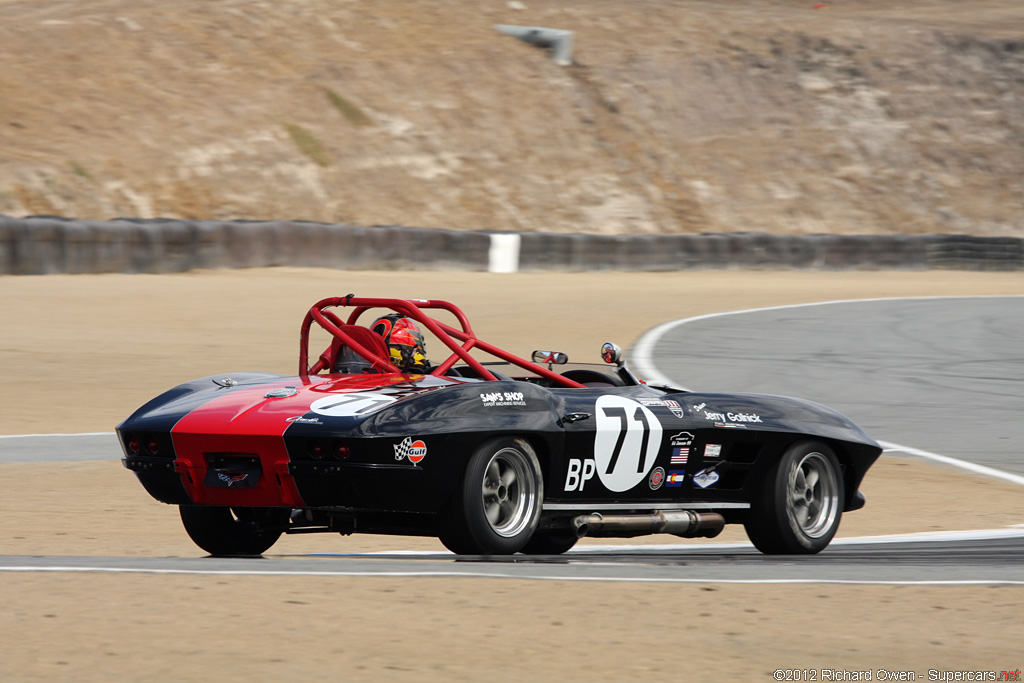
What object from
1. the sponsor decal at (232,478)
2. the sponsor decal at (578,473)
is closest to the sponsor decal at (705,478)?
the sponsor decal at (578,473)

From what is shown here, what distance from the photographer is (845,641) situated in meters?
4.66

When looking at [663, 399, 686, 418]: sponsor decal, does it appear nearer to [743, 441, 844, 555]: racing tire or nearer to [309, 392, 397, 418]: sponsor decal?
[743, 441, 844, 555]: racing tire

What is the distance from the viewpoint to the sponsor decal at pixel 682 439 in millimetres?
7047

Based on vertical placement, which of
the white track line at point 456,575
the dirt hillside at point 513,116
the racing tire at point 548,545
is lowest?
the racing tire at point 548,545

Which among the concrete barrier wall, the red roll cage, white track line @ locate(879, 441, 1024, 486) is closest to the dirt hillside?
the concrete barrier wall

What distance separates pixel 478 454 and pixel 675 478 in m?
1.29

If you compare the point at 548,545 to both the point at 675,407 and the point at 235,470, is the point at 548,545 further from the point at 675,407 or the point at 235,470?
the point at 235,470

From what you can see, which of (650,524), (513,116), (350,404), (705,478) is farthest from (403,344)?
(513,116)

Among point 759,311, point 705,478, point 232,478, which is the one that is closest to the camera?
point 232,478

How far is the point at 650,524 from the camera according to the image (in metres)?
6.85

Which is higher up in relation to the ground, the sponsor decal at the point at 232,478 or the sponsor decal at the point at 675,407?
the sponsor decal at the point at 675,407

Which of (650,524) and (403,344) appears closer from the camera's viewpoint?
(650,524)

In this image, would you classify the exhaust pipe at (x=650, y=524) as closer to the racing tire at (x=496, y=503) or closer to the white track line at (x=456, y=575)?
the racing tire at (x=496, y=503)

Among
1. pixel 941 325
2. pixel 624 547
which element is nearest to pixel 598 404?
pixel 624 547
